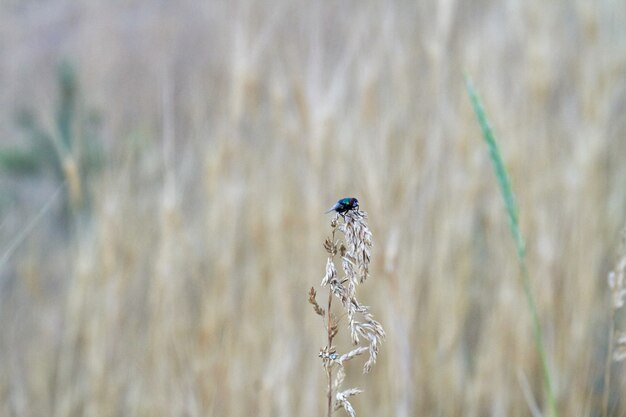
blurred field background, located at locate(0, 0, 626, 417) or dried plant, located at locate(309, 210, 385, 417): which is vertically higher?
blurred field background, located at locate(0, 0, 626, 417)

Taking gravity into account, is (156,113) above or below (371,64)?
above

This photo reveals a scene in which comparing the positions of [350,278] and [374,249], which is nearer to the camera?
[350,278]

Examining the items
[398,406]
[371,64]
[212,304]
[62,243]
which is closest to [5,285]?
[62,243]

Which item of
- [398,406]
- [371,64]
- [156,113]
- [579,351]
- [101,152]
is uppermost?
[156,113]

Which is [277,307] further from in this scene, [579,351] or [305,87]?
[579,351]

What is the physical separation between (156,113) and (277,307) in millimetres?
1748

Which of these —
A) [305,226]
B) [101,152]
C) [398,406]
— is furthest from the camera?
[101,152]

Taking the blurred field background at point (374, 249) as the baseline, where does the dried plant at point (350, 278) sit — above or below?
below

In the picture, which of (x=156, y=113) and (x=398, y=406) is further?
(x=156, y=113)

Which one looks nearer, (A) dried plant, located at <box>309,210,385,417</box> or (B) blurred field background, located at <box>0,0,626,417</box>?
(A) dried plant, located at <box>309,210,385,417</box>

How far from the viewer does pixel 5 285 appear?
210 centimetres

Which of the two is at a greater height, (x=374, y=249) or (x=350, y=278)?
(x=374, y=249)

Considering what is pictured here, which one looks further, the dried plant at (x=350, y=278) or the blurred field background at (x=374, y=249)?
the blurred field background at (x=374, y=249)

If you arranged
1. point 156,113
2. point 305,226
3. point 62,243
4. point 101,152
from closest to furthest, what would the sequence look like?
point 305,226 → point 101,152 → point 62,243 → point 156,113
